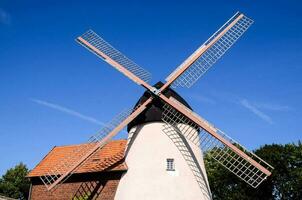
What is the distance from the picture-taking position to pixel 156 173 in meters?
→ 18.8

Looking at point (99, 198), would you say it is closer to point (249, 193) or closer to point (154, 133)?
point (154, 133)

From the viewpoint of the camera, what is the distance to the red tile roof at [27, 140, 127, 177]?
21047 mm

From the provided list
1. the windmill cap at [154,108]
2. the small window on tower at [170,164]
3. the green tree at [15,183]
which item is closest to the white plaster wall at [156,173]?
the small window on tower at [170,164]

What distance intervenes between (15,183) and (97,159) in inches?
928

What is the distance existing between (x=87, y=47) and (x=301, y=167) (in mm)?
19995

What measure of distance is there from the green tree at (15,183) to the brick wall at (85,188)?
753 inches

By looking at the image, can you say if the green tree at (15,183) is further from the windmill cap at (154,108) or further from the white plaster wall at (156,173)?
the windmill cap at (154,108)

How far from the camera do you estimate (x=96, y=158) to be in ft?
76.7

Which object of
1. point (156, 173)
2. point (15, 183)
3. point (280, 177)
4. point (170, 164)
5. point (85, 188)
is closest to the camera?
point (156, 173)

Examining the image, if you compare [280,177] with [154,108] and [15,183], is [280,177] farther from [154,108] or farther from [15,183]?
[15,183]

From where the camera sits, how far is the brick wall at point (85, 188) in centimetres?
2075

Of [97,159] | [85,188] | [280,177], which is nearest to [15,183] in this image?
[97,159]

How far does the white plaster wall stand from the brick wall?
932 mm

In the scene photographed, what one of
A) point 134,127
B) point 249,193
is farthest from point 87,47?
point 249,193
